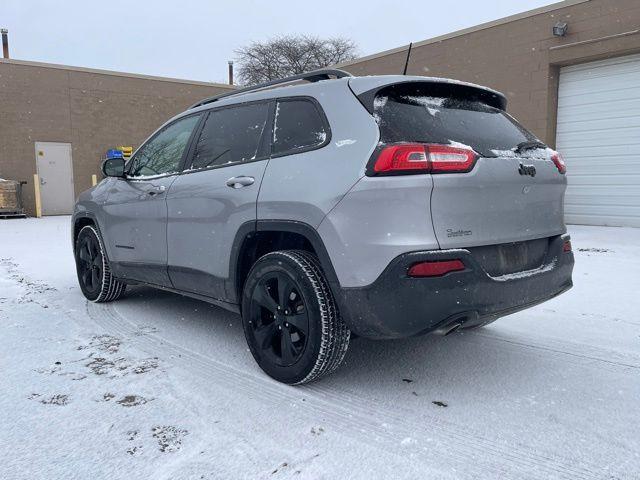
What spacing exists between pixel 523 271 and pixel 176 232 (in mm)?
2383

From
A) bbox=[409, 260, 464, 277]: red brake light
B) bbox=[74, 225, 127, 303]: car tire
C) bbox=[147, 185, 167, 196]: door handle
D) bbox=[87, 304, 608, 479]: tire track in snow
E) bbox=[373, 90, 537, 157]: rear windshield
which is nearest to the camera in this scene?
bbox=[87, 304, 608, 479]: tire track in snow

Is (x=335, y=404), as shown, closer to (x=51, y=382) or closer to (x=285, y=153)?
(x=285, y=153)

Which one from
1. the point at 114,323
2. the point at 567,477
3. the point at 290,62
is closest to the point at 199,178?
the point at 114,323

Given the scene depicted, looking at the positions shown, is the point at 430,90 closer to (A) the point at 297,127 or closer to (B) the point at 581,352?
(A) the point at 297,127

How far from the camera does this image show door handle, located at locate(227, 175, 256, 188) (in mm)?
3191

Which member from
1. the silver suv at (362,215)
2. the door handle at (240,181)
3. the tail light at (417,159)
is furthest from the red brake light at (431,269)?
the door handle at (240,181)

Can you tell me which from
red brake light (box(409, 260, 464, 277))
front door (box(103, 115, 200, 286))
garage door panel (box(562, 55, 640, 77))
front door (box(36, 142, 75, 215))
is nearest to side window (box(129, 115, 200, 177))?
front door (box(103, 115, 200, 286))

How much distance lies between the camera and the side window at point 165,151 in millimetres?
4059

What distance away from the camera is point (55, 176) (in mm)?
18047

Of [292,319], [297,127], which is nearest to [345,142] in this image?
[297,127]

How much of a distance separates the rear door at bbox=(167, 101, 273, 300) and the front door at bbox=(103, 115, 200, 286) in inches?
6.4

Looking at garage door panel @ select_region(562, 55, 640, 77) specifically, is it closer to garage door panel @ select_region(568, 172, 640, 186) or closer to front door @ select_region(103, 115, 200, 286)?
garage door panel @ select_region(568, 172, 640, 186)

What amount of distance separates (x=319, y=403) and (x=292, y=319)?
1.54 feet

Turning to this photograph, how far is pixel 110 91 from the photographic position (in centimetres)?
1859
